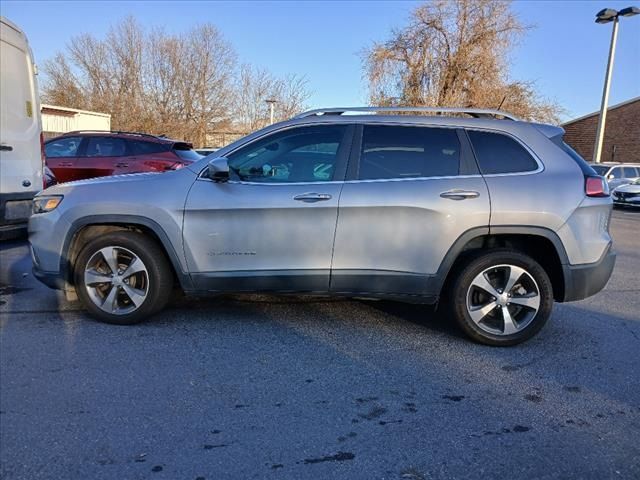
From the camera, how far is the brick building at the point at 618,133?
27.4 meters

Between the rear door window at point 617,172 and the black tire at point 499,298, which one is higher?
the rear door window at point 617,172

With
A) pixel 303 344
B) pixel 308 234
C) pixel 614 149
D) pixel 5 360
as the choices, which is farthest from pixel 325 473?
pixel 614 149

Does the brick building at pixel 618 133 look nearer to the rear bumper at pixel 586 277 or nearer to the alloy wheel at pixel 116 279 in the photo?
the rear bumper at pixel 586 277

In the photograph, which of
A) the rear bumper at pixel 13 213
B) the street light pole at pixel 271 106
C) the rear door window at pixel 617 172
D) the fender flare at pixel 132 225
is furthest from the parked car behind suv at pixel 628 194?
the street light pole at pixel 271 106

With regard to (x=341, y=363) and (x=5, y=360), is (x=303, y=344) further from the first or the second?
(x=5, y=360)

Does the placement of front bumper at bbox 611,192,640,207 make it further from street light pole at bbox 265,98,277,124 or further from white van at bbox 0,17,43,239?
street light pole at bbox 265,98,277,124

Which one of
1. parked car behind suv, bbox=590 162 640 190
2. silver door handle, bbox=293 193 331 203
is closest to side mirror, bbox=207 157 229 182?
silver door handle, bbox=293 193 331 203

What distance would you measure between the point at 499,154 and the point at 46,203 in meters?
3.75

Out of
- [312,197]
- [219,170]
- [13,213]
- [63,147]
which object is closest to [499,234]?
[312,197]

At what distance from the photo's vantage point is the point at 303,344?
3.80 metres

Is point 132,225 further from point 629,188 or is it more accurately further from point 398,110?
point 629,188

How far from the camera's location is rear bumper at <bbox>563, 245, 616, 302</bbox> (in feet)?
12.5

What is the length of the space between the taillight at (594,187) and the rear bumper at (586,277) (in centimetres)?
45

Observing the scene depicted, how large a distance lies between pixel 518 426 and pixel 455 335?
1.38m
